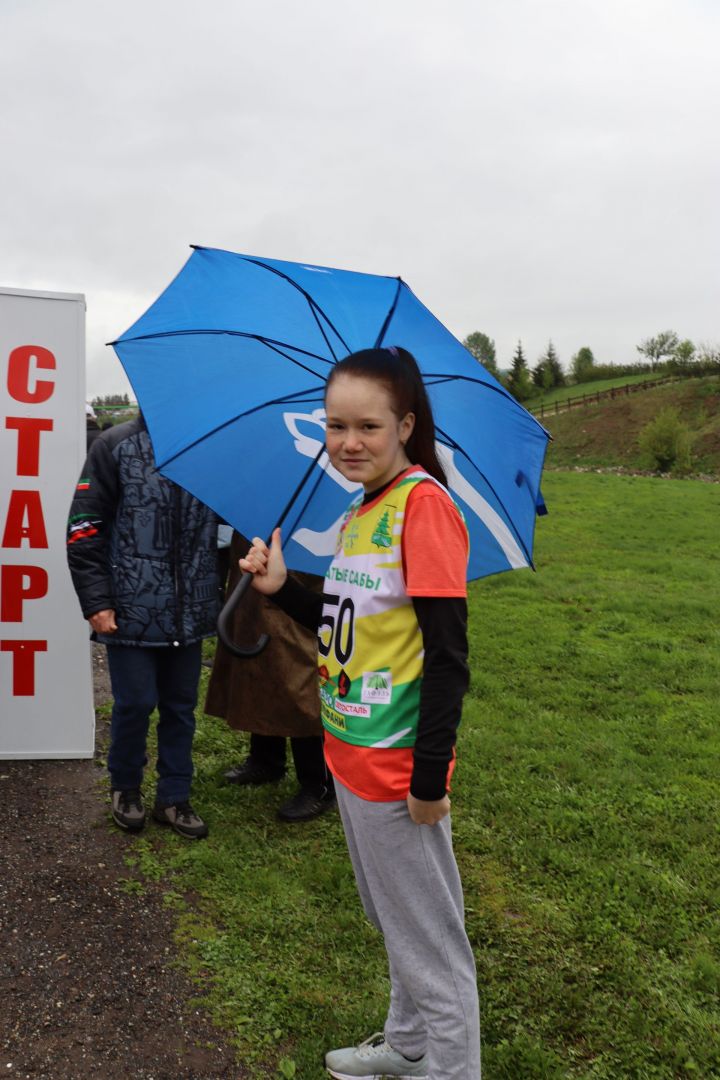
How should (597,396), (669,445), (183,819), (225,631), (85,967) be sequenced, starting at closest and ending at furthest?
(225,631) → (85,967) → (183,819) → (669,445) → (597,396)

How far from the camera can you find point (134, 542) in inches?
146

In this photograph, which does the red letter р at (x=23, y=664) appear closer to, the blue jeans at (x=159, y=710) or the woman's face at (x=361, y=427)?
the blue jeans at (x=159, y=710)

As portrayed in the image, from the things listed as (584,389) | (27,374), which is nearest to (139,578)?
(27,374)

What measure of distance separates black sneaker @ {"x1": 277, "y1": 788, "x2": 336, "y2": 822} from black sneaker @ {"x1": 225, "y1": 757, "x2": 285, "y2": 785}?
31cm

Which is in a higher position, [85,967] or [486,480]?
[486,480]

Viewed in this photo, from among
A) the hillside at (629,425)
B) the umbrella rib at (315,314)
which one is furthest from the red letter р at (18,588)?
the hillside at (629,425)

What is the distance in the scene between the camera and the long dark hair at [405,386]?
83.9 inches

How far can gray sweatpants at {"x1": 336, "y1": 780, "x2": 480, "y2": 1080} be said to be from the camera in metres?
2.16

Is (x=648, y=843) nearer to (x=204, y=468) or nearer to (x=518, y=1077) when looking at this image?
(x=518, y=1077)

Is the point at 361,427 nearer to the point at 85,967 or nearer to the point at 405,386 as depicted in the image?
the point at 405,386

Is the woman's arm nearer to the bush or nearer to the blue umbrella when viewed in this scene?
the blue umbrella

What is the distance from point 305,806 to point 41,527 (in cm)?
208

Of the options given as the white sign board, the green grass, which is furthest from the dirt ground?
the green grass

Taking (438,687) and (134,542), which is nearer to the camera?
(438,687)
